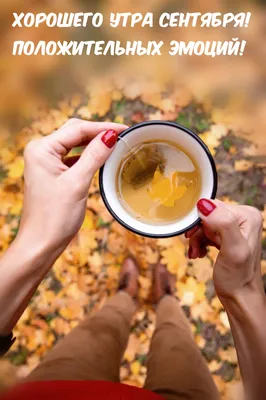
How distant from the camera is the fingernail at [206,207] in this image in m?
0.93

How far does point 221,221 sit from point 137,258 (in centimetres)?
68

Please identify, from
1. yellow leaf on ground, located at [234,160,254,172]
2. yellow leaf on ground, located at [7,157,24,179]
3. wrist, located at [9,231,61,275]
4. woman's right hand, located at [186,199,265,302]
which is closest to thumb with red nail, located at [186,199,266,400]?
woman's right hand, located at [186,199,265,302]

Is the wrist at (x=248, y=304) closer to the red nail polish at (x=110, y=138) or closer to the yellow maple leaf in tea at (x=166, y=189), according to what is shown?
the yellow maple leaf in tea at (x=166, y=189)

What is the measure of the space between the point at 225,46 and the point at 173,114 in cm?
33

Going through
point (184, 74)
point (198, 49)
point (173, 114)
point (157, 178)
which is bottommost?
point (157, 178)

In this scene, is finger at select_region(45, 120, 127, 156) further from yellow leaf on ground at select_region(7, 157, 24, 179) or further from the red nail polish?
yellow leaf on ground at select_region(7, 157, 24, 179)

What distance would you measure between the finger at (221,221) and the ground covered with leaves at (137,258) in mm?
575

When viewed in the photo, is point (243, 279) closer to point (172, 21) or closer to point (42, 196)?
point (42, 196)

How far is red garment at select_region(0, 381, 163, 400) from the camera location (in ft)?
3.02

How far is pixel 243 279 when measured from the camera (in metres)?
1.04

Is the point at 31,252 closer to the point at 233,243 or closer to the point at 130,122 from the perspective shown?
the point at 233,243

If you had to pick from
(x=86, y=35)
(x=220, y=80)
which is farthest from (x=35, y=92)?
(x=220, y=80)

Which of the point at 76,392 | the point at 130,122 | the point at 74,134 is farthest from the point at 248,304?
the point at 130,122

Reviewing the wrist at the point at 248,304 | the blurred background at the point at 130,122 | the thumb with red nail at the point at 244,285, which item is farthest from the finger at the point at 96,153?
the blurred background at the point at 130,122
